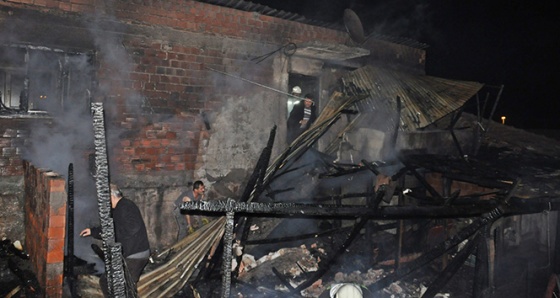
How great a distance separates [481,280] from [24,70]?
7003 mm

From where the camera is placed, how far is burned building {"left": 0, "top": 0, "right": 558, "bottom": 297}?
5.60m

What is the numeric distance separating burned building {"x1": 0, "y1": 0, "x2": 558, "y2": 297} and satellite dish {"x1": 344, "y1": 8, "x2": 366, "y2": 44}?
42 millimetres

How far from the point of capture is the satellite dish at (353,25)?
8.53m

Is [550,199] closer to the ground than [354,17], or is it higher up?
closer to the ground

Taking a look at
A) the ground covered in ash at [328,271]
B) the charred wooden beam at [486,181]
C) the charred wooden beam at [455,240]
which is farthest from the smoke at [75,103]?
the charred wooden beam at [486,181]

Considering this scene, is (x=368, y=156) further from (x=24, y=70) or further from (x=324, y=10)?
(x=24, y=70)

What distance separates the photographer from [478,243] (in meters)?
2.59

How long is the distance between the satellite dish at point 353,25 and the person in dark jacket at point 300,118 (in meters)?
1.97

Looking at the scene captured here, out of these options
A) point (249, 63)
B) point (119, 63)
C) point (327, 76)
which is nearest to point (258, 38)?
point (249, 63)

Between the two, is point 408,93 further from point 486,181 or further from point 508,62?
point 508,62

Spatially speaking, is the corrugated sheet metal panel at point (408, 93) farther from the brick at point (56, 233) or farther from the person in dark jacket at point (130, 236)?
the brick at point (56, 233)

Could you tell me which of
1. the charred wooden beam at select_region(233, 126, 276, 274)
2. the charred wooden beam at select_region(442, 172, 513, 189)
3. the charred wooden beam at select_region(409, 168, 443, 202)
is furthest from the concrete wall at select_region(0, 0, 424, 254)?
the charred wooden beam at select_region(442, 172, 513, 189)

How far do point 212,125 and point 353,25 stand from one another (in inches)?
171

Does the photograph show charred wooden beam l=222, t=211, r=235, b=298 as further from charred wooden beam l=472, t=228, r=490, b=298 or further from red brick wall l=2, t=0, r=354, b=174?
red brick wall l=2, t=0, r=354, b=174
